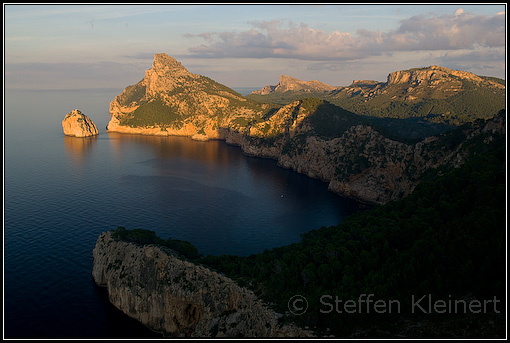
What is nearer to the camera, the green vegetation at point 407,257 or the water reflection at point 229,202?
the green vegetation at point 407,257

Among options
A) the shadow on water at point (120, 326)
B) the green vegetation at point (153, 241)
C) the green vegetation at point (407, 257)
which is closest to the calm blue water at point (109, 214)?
the shadow on water at point (120, 326)

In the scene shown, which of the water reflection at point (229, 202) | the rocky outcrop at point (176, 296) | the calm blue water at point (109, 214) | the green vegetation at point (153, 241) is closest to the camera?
the rocky outcrop at point (176, 296)

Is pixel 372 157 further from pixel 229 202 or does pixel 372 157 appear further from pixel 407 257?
pixel 407 257

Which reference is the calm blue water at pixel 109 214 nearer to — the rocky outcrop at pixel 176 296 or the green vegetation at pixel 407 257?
the rocky outcrop at pixel 176 296

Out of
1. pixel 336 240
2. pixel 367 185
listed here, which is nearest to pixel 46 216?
pixel 336 240

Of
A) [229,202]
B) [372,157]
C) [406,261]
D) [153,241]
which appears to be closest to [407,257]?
[406,261]

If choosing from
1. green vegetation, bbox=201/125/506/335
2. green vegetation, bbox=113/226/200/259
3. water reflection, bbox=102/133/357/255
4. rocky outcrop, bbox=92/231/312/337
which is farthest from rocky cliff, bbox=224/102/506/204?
green vegetation, bbox=113/226/200/259
